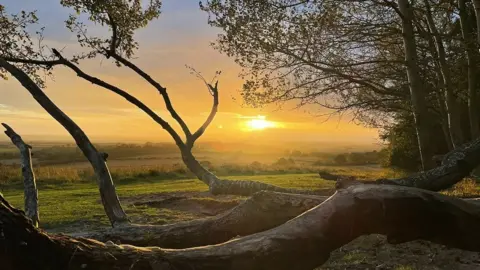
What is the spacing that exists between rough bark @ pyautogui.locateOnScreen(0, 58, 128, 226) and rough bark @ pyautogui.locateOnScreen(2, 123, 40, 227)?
1111 millimetres

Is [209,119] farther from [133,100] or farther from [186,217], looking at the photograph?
[186,217]

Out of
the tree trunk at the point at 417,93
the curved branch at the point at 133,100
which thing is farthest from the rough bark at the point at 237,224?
the tree trunk at the point at 417,93

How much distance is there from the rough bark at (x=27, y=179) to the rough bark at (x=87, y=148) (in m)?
1.11

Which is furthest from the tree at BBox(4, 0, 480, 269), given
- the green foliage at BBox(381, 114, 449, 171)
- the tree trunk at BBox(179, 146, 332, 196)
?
the green foliage at BBox(381, 114, 449, 171)

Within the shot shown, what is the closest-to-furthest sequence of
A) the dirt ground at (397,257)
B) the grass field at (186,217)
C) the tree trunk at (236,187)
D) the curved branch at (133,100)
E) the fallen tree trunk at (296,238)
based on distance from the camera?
the fallen tree trunk at (296,238) → the dirt ground at (397,257) → the grass field at (186,217) → the tree trunk at (236,187) → the curved branch at (133,100)

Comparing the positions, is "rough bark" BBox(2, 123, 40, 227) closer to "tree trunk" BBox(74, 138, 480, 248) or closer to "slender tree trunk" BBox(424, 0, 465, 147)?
"tree trunk" BBox(74, 138, 480, 248)

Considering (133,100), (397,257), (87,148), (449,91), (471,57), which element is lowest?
(397,257)

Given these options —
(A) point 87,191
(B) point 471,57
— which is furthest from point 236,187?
(A) point 87,191

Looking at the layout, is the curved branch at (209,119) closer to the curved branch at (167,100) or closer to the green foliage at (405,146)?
the curved branch at (167,100)

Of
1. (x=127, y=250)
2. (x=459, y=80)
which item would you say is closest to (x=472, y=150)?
(x=127, y=250)

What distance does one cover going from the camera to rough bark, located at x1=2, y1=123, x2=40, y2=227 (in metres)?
6.46

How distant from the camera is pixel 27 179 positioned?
688 centimetres

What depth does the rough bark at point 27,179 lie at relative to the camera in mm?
6461

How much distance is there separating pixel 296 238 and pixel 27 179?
18.0 ft
